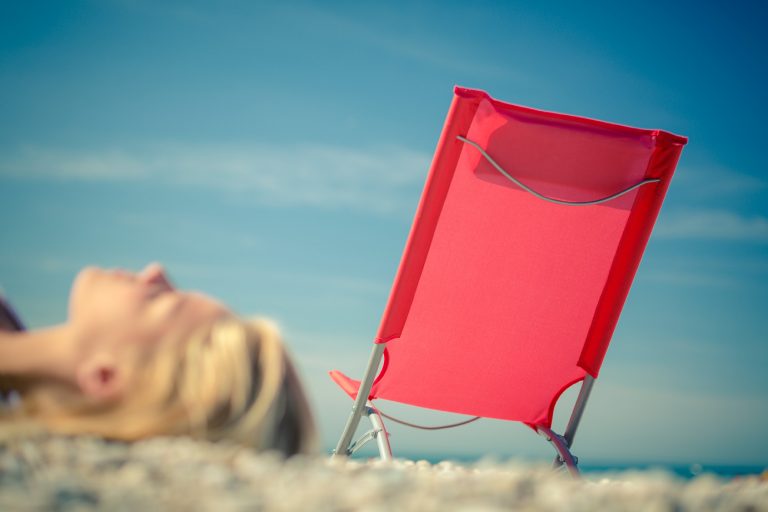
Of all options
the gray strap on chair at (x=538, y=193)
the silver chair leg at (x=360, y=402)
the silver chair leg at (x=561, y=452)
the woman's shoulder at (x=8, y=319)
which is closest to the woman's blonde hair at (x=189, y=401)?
the woman's shoulder at (x=8, y=319)

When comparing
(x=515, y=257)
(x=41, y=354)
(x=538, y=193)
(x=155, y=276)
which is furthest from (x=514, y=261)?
(x=41, y=354)

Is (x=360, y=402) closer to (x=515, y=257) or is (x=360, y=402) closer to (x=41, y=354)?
(x=515, y=257)

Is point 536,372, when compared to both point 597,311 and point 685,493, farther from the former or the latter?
point 685,493

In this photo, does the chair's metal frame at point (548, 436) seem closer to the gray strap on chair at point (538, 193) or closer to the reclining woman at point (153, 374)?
the gray strap on chair at point (538, 193)

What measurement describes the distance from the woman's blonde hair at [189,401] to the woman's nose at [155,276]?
0.17 metres

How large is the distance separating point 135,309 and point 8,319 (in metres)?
0.60

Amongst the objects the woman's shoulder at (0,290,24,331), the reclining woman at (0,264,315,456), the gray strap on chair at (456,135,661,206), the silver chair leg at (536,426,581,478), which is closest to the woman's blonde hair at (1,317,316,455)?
the reclining woman at (0,264,315,456)

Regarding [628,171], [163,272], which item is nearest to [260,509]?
[163,272]

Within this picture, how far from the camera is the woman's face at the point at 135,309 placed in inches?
55.8

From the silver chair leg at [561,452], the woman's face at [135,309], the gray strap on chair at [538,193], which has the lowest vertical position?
the silver chair leg at [561,452]

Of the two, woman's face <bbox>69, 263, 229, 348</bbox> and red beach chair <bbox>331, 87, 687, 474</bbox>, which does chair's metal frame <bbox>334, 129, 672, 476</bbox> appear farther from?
woman's face <bbox>69, 263, 229, 348</bbox>

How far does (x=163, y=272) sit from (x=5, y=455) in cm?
54

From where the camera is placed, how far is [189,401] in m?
1.38

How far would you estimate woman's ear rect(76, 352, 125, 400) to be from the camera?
54.8 inches
